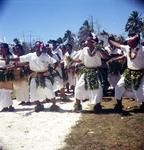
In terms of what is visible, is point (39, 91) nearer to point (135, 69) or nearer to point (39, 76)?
point (39, 76)

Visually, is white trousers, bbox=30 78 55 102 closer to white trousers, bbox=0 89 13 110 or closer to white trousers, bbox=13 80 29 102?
white trousers, bbox=0 89 13 110

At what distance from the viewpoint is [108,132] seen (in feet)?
27.1

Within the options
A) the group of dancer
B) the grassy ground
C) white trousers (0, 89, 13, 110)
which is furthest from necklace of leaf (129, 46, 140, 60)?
white trousers (0, 89, 13, 110)

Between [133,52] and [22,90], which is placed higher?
[133,52]

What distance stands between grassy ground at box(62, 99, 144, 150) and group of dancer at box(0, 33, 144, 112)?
0.61m

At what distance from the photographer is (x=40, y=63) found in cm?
1113

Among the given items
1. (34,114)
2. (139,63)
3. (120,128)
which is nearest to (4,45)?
(34,114)

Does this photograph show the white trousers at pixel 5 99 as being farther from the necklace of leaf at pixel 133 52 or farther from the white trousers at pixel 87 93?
the necklace of leaf at pixel 133 52

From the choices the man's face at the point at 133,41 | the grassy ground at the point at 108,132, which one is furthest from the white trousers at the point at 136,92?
the man's face at the point at 133,41

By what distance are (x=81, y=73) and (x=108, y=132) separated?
2.97 meters

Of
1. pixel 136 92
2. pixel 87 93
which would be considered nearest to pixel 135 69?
pixel 136 92

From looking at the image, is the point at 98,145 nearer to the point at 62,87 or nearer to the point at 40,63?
the point at 40,63

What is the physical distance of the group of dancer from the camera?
10227 mm

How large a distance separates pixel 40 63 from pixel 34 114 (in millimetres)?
1521
